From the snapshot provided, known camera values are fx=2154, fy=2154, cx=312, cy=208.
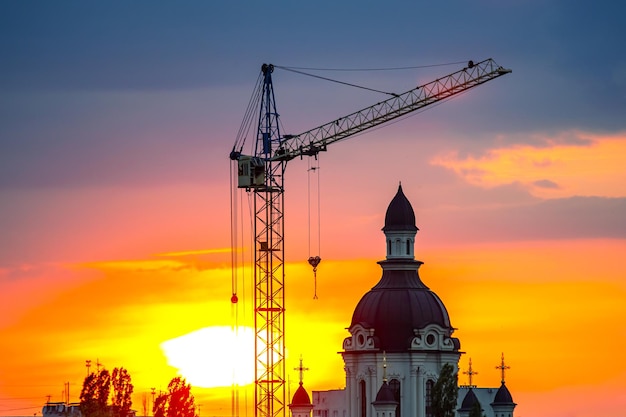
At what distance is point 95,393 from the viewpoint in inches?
7480

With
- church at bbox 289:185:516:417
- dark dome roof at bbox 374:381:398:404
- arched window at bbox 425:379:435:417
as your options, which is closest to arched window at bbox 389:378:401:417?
church at bbox 289:185:516:417

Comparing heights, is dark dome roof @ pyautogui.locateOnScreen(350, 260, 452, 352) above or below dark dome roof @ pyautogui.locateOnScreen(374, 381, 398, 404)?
above

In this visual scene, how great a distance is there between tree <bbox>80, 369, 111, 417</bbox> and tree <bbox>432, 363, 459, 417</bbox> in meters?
28.5

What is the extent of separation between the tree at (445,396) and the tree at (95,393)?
28.5 metres

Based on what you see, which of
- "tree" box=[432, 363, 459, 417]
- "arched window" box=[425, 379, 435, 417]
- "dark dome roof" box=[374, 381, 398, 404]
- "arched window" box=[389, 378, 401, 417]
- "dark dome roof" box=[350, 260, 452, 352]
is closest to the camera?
"tree" box=[432, 363, 459, 417]

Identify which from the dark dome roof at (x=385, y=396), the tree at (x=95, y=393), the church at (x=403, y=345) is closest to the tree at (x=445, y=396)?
the dark dome roof at (x=385, y=396)

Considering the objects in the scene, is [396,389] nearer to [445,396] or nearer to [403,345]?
[403,345]

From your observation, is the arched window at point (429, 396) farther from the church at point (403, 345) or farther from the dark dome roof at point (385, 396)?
the dark dome roof at point (385, 396)

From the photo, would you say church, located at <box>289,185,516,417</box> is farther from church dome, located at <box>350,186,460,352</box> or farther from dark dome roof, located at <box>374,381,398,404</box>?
dark dome roof, located at <box>374,381,398,404</box>

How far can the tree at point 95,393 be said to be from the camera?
187 m

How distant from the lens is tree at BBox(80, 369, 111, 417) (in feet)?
614

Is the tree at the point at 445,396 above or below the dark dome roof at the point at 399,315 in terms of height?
below

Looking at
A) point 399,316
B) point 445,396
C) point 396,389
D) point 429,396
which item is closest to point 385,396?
point 396,389

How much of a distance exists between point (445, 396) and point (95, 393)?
31113mm
